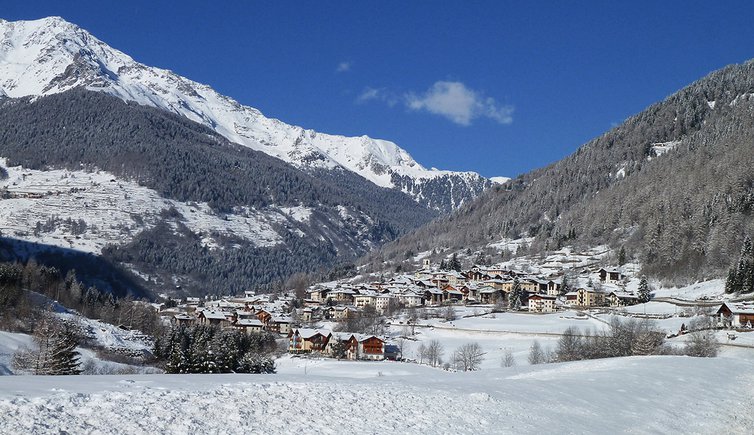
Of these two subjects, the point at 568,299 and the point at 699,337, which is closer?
the point at 699,337

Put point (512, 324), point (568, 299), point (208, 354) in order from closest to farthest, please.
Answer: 1. point (208, 354)
2. point (512, 324)
3. point (568, 299)

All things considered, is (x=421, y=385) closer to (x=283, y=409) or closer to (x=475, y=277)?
(x=283, y=409)

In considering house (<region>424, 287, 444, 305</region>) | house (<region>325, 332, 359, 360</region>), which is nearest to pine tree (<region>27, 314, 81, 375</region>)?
house (<region>325, 332, 359, 360</region>)

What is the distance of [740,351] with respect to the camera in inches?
2437

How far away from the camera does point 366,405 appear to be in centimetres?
2030

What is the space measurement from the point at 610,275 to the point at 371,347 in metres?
61.7

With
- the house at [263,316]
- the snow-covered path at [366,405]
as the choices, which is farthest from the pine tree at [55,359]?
the house at [263,316]

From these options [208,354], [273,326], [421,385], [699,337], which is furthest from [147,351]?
[421,385]

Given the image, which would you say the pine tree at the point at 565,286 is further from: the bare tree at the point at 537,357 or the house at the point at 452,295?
the bare tree at the point at 537,357

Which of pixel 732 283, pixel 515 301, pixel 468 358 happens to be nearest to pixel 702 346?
pixel 468 358

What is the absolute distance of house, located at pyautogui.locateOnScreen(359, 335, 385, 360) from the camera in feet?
293

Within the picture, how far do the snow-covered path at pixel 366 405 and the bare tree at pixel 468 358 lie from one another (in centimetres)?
4198

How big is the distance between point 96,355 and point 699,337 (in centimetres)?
5914

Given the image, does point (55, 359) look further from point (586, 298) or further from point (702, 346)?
point (586, 298)
